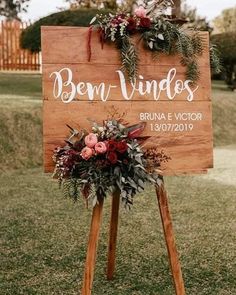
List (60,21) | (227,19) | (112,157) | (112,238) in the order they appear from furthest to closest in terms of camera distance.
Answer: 1. (227,19)
2. (60,21)
3. (112,238)
4. (112,157)

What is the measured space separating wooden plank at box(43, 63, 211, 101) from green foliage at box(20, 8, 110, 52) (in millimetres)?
9420

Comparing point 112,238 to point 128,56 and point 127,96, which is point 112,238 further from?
point 128,56

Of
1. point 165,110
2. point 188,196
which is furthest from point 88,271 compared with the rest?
point 188,196

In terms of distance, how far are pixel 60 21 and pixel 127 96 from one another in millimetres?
10023

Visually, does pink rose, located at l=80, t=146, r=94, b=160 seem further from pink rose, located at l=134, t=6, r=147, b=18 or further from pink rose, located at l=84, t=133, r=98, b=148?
pink rose, located at l=134, t=6, r=147, b=18

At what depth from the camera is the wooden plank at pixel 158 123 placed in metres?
2.66

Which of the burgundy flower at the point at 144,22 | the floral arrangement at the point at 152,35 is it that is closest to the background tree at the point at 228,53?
the floral arrangement at the point at 152,35

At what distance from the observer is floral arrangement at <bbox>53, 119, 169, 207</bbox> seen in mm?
2523

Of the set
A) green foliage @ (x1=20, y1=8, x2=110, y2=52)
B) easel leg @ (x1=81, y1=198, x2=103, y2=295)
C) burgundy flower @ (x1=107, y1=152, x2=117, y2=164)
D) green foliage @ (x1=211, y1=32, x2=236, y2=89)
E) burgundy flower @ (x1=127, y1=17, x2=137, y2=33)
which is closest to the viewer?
burgundy flower @ (x1=107, y1=152, x2=117, y2=164)

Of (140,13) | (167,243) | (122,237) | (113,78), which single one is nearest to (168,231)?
(167,243)

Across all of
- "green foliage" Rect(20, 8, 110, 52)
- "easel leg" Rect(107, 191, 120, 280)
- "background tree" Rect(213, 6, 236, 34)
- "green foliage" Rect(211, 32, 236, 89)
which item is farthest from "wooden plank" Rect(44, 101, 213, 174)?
"background tree" Rect(213, 6, 236, 34)

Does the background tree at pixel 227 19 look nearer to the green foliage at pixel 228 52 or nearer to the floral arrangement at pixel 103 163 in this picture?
Result: the green foliage at pixel 228 52

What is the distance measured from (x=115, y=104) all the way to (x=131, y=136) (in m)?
0.18

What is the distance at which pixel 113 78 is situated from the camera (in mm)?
2727
